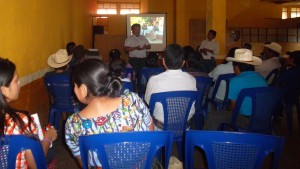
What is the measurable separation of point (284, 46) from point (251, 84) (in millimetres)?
11098

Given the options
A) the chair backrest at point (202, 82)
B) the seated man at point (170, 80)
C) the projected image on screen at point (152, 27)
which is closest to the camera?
the seated man at point (170, 80)

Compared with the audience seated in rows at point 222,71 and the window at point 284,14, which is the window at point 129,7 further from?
the audience seated in rows at point 222,71

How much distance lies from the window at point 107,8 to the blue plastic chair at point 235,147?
13.8 metres

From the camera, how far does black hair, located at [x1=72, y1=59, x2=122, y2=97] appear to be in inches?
72.6

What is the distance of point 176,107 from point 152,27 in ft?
25.6

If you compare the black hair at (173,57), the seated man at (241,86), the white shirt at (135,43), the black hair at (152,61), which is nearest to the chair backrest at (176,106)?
the black hair at (173,57)

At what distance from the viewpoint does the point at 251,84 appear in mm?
3254

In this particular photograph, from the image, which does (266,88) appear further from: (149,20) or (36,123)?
(149,20)

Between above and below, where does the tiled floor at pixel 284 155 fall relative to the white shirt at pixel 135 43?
below

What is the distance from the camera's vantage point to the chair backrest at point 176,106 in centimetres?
295

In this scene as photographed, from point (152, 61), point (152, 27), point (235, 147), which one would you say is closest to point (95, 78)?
point (235, 147)

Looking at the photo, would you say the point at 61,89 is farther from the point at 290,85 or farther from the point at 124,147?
the point at 290,85

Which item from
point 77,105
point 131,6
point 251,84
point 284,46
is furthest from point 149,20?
point 251,84

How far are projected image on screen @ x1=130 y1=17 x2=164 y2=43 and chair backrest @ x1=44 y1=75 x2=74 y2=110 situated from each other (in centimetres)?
658
